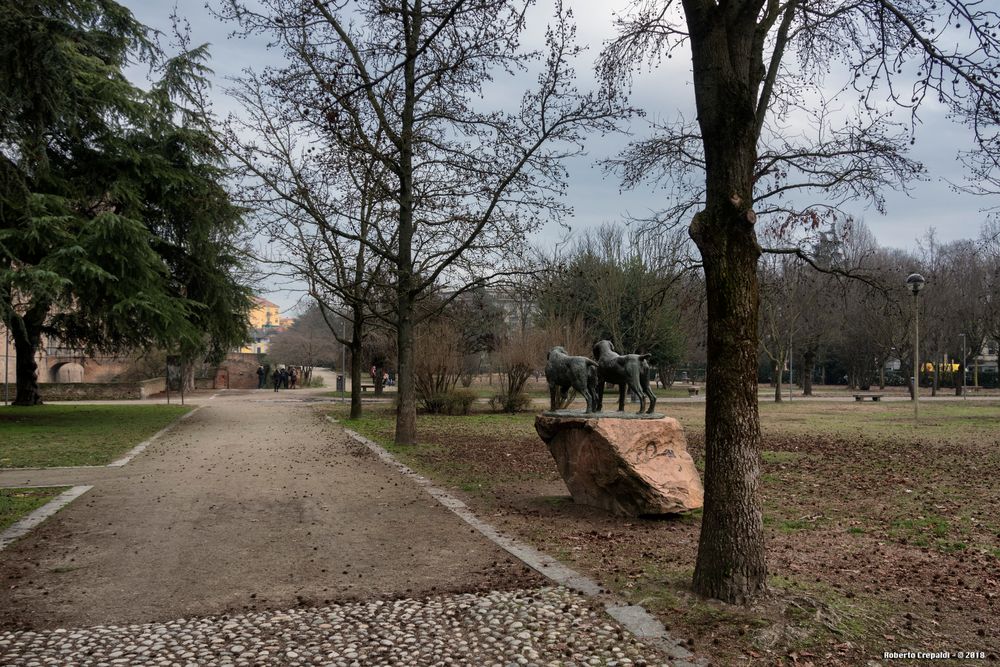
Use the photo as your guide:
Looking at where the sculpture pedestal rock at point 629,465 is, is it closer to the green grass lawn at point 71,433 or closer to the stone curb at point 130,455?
the stone curb at point 130,455

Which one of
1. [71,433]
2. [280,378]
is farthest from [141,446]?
[280,378]

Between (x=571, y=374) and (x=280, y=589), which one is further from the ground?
(x=571, y=374)

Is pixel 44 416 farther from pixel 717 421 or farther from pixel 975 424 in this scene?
pixel 975 424

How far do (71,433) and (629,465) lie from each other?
51.1ft

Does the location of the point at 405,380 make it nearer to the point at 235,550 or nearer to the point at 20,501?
the point at 20,501

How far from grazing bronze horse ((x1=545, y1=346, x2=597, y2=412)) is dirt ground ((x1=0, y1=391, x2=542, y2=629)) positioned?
7.83 feet

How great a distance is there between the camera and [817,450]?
1430cm

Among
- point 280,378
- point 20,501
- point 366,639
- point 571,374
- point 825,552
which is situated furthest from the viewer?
point 280,378

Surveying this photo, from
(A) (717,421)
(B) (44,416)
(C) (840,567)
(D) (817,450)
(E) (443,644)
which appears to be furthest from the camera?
(B) (44,416)

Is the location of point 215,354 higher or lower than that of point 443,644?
higher

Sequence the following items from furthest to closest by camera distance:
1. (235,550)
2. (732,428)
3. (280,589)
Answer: (235,550) → (280,589) → (732,428)

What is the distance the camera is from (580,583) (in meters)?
5.43

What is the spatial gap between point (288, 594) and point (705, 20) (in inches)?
197

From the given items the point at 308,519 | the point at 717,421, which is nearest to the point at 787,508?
the point at 717,421
